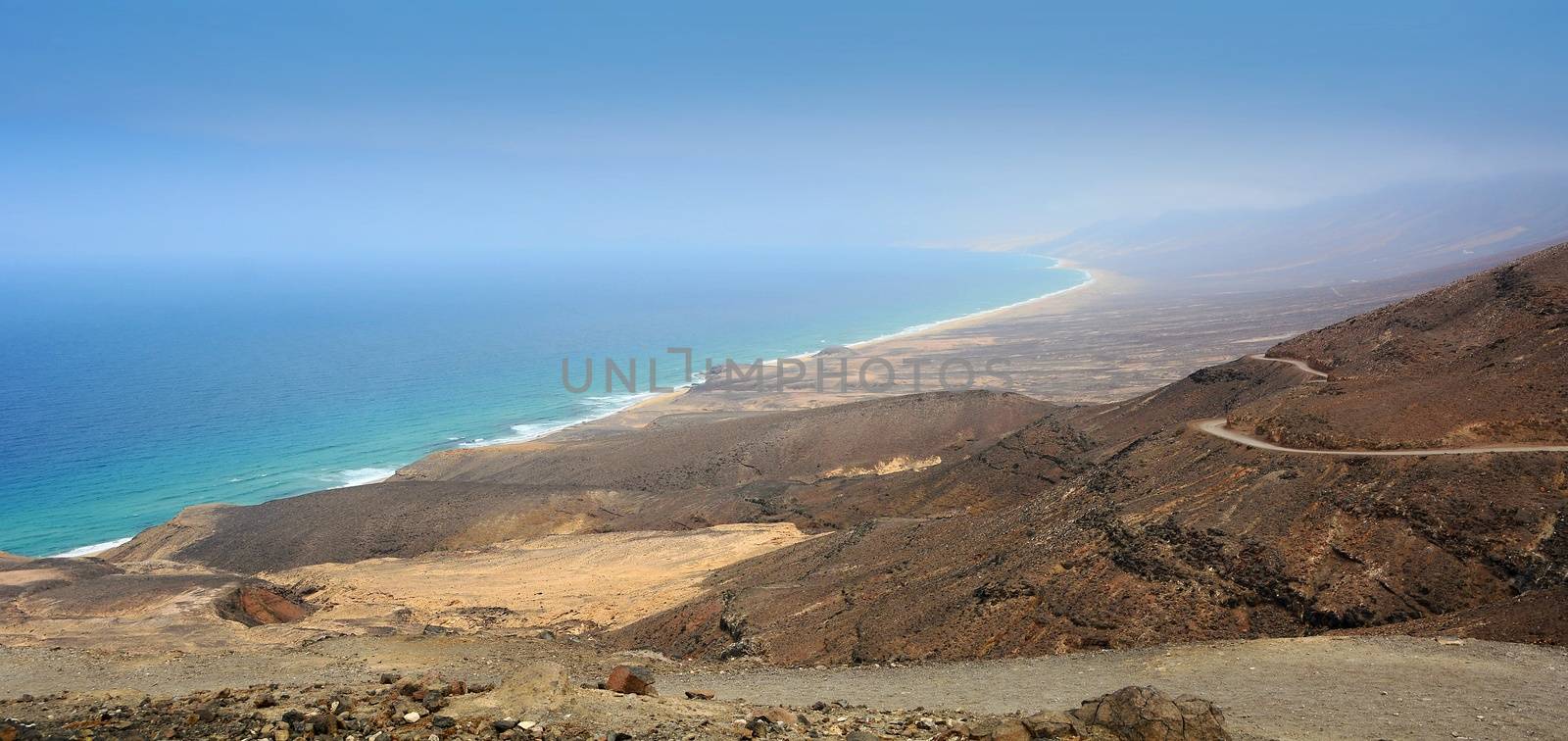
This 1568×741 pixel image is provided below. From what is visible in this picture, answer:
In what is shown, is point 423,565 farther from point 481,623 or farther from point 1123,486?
point 1123,486

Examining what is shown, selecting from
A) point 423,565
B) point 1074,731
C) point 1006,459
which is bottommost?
point 423,565

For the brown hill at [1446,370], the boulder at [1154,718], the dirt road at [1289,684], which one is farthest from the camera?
the brown hill at [1446,370]

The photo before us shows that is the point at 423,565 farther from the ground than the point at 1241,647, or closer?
closer

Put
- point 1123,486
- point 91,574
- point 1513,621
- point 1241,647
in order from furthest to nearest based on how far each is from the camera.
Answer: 1. point 91,574
2. point 1123,486
3. point 1241,647
4. point 1513,621

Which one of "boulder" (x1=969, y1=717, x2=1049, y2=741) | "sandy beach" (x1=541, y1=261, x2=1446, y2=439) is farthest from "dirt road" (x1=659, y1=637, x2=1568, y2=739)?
"sandy beach" (x1=541, y1=261, x2=1446, y2=439)

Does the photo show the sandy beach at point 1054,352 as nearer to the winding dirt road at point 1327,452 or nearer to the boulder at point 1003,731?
the winding dirt road at point 1327,452

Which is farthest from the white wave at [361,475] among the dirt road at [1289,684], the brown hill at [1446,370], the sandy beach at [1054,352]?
the brown hill at [1446,370]

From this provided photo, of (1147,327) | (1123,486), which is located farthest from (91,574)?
(1147,327)
